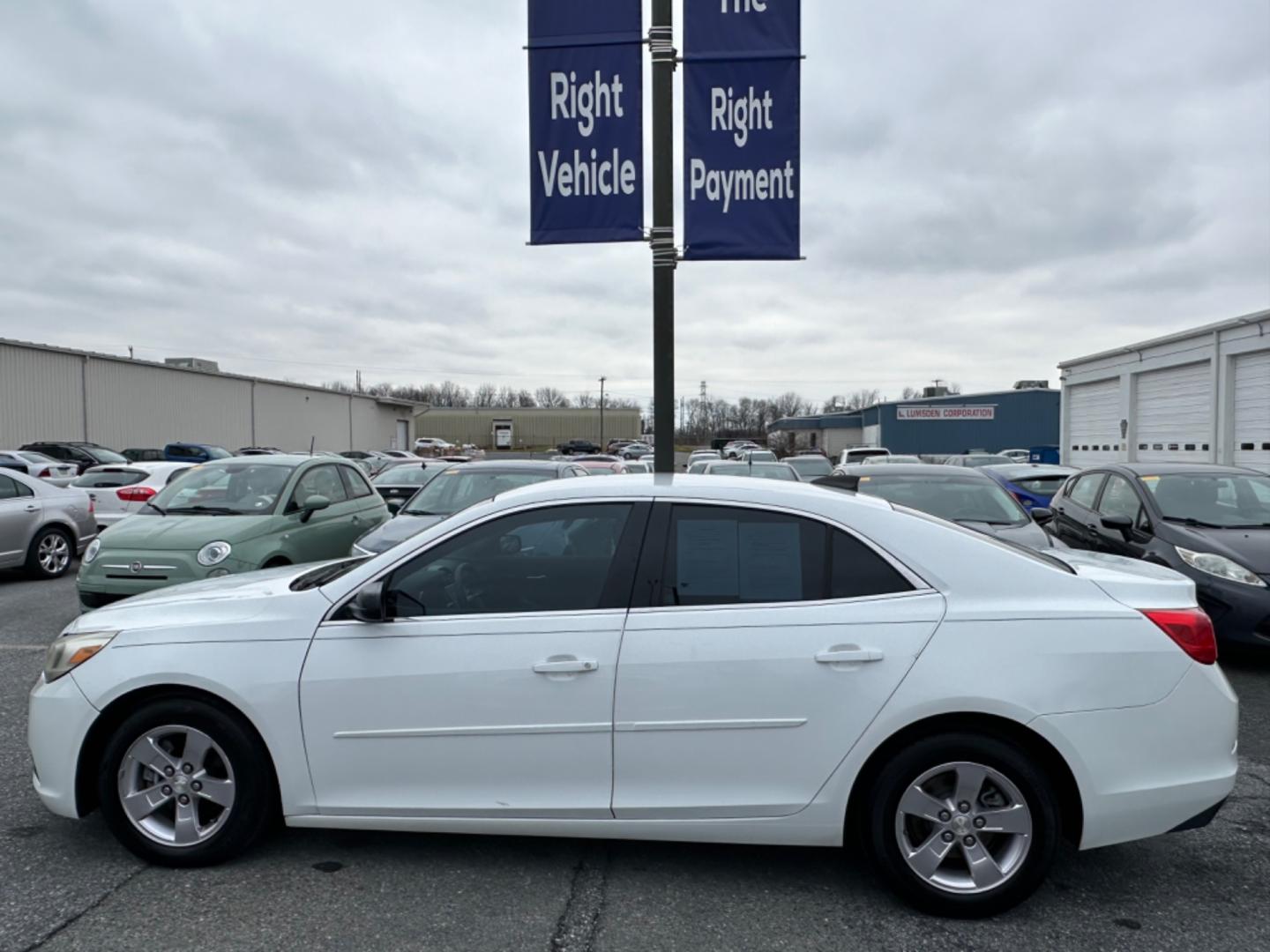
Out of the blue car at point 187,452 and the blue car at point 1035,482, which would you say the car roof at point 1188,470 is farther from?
the blue car at point 187,452

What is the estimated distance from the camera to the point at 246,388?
44.0 meters

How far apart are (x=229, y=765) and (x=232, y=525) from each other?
4.58 metres

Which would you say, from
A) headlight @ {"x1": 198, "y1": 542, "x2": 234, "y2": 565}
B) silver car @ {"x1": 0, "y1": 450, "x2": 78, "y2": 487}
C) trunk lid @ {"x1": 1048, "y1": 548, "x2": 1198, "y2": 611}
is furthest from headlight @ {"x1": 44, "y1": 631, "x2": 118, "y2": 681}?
silver car @ {"x1": 0, "y1": 450, "x2": 78, "y2": 487}

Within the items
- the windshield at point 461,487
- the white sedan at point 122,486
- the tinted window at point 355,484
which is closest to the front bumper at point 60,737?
the windshield at point 461,487

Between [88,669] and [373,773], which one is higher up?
[88,669]

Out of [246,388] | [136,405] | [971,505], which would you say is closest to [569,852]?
[971,505]

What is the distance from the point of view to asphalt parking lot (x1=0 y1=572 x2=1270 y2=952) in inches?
113

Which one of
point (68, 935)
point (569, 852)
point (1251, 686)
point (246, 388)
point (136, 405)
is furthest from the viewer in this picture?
point (246, 388)

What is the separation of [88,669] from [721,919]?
8.73 feet

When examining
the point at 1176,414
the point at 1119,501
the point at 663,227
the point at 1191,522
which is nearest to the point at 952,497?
the point at 1119,501

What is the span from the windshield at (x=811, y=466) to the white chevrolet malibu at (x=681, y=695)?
15.0m

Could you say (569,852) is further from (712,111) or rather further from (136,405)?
(136,405)

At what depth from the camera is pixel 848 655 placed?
9.87ft

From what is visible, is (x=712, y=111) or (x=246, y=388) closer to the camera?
(x=712, y=111)
